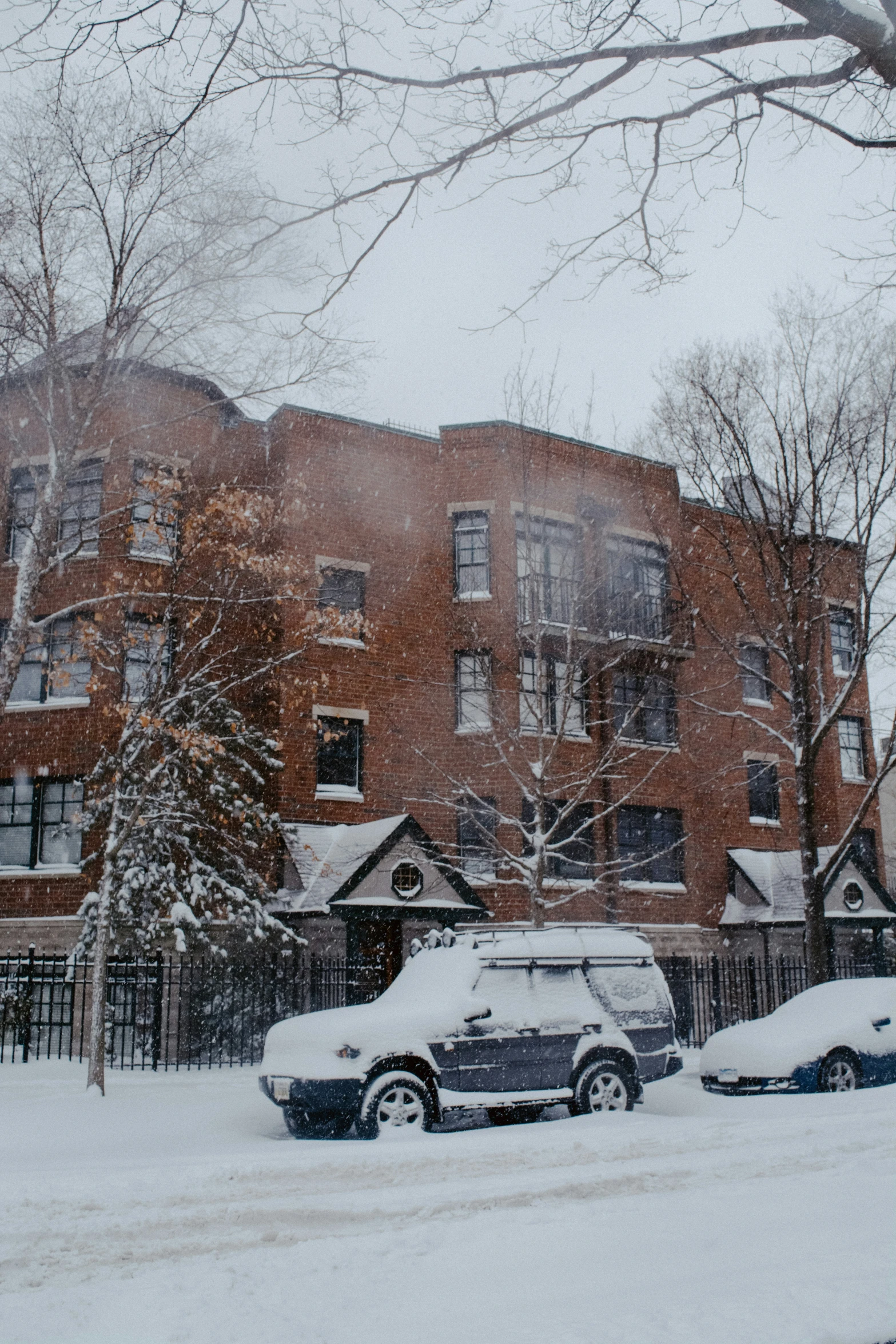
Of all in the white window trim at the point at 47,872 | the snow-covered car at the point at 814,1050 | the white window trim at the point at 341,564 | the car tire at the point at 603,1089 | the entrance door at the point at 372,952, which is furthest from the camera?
the white window trim at the point at 341,564

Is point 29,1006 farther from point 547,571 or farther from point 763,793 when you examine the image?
point 763,793

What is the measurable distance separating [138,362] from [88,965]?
918cm

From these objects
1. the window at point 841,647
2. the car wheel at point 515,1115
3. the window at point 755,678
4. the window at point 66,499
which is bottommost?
the car wheel at point 515,1115

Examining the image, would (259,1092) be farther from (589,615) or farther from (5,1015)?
(589,615)

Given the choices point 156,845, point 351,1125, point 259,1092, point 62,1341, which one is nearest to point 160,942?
point 156,845

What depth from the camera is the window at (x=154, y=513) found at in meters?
14.6

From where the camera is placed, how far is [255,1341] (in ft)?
16.0

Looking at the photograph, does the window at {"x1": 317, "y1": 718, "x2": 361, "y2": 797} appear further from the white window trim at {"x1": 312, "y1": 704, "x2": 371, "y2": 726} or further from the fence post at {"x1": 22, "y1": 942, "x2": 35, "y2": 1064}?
the fence post at {"x1": 22, "y1": 942, "x2": 35, "y2": 1064}

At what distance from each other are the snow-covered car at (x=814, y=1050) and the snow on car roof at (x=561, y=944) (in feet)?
6.38

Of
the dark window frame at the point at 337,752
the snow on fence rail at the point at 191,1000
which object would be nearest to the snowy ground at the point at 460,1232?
the snow on fence rail at the point at 191,1000

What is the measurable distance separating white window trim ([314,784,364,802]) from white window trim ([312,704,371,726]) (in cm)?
10

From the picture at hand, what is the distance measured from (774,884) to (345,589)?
11.7 metres

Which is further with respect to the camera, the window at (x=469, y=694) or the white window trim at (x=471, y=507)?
the white window trim at (x=471, y=507)

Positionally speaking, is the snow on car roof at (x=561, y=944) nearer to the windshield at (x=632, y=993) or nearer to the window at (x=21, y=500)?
the windshield at (x=632, y=993)
